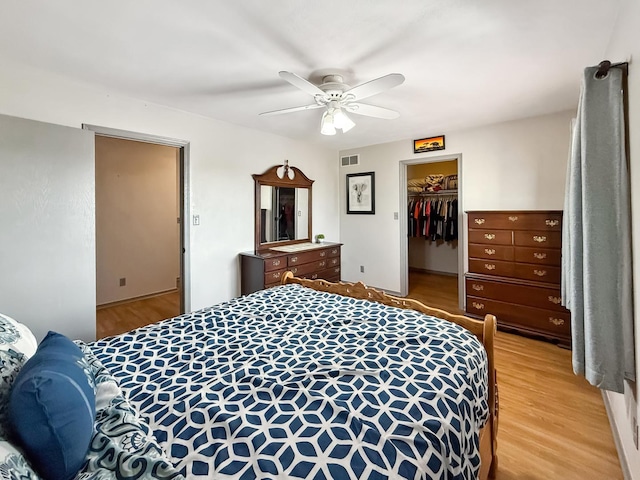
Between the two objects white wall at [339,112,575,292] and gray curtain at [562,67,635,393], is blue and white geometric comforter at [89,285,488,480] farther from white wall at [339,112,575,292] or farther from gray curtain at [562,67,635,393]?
white wall at [339,112,575,292]

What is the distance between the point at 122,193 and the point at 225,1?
12.2 feet

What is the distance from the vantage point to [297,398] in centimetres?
104

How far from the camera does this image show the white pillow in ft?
3.10

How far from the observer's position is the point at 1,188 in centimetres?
200

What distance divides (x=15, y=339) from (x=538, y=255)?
383 centimetres

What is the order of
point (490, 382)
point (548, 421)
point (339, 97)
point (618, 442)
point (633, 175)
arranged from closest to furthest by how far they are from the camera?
point (633, 175) → point (490, 382) → point (618, 442) → point (548, 421) → point (339, 97)

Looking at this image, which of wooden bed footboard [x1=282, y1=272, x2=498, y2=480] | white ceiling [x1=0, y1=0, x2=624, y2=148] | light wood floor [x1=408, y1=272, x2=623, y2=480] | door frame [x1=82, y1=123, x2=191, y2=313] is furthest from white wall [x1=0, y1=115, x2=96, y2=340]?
light wood floor [x1=408, y1=272, x2=623, y2=480]

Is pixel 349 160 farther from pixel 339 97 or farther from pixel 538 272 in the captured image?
pixel 538 272

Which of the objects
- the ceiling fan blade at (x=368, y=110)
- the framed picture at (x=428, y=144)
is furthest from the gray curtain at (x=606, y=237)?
the framed picture at (x=428, y=144)

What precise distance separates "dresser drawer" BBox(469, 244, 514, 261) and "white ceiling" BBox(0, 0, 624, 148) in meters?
1.47

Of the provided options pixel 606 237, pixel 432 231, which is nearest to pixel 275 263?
pixel 606 237

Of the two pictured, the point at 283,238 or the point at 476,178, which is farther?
the point at 283,238

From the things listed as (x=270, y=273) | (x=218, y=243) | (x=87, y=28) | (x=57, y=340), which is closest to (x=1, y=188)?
(x=87, y=28)

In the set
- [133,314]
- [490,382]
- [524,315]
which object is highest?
[490,382]
